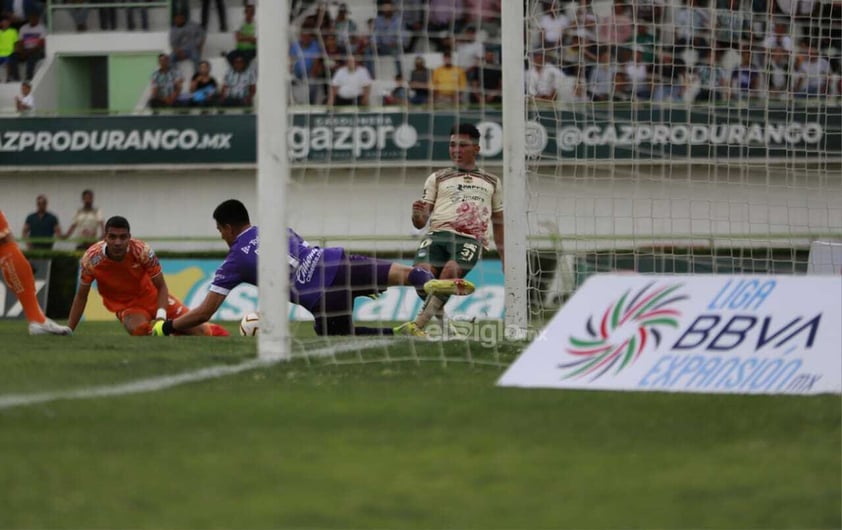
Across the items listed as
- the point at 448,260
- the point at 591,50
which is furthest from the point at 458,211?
the point at 591,50

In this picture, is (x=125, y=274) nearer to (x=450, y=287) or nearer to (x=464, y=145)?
(x=464, y=145)

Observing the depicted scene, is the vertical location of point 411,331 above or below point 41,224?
below

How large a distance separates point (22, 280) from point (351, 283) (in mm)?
2861

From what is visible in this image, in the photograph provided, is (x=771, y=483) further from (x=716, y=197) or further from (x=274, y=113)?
(x=716, y=197)

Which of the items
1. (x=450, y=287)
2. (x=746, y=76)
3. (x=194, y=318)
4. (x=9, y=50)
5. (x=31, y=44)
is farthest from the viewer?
(x=31, y=44)

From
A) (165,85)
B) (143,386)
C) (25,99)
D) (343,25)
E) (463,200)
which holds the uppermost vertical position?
(165,85)

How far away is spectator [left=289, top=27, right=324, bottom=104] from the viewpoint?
9.86 metres

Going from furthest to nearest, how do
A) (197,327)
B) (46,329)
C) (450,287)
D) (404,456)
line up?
(197,327) → (46,329) → (450,287) → (404,456)

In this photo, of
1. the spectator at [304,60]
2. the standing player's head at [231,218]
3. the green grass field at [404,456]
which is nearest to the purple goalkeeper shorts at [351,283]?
the standing player's head at [231,218]

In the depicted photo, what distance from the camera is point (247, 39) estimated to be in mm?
27703

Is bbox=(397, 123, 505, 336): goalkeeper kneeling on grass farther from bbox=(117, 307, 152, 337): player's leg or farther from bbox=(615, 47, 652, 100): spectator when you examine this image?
bbox=(117, 307, 152, 337): player's leg

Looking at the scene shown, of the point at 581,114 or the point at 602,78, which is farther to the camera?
the point at 602,78

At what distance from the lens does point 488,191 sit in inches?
461

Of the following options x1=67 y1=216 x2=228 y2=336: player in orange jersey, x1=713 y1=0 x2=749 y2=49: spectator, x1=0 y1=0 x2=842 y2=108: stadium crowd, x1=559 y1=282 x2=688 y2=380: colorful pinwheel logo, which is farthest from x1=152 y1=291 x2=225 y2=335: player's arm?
x1=713 y1=0 x2=749 y2=49: spectator
